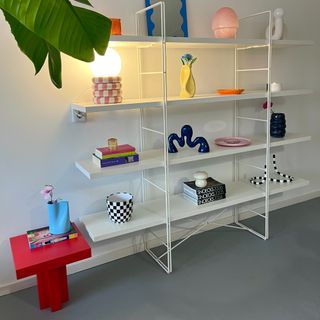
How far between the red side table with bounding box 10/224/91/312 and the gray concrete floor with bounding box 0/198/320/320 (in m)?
0.09

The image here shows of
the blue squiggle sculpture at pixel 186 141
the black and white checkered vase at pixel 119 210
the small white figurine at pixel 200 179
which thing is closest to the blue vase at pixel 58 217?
the black and white checkered vase at pixel 119 210

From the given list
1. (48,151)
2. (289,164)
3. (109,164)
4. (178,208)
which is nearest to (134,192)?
(178,208)

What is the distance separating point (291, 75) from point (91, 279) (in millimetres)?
2359

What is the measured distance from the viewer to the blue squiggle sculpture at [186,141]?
2377 mm

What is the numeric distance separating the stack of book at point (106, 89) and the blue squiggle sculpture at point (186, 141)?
0.53 meters

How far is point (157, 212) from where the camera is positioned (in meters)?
2.37

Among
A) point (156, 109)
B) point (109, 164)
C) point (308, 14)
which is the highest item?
point (308, 14)

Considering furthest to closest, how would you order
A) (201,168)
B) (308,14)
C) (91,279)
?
(308,14) → (201,168) → (91,279)

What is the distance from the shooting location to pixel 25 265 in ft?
5.95

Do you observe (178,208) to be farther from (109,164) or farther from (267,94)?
(267,94)

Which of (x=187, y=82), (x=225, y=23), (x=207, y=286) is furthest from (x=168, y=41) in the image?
(x=207, y=286)

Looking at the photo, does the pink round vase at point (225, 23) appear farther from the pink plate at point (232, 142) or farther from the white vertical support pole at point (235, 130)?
the pink plate at point (232, 142)

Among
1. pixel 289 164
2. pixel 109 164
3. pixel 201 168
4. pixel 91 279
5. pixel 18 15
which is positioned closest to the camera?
pixel 18 15

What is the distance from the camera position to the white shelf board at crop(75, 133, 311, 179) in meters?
2.00
